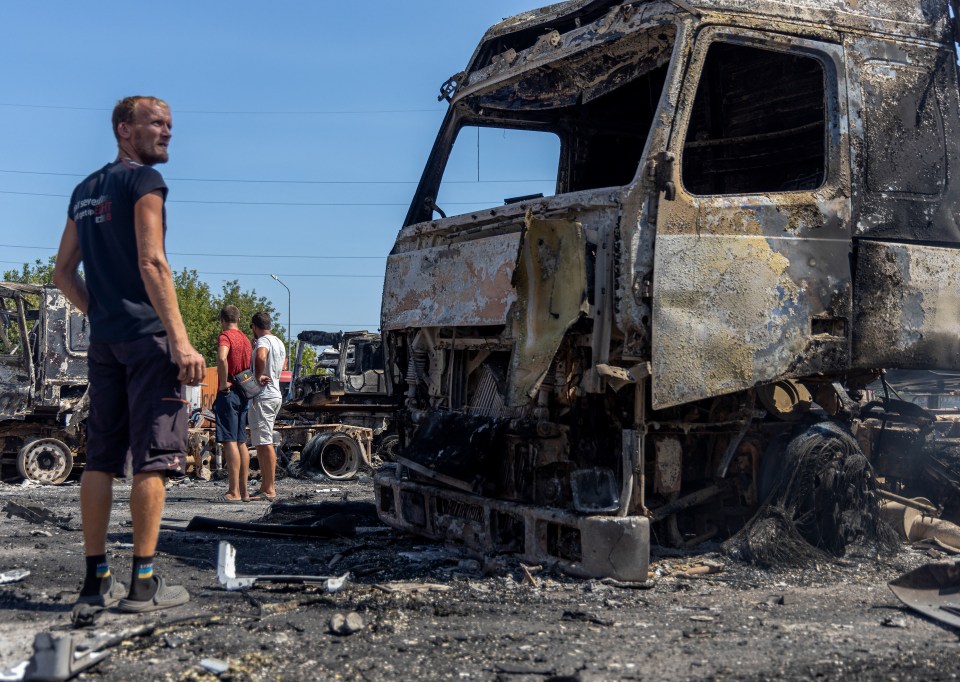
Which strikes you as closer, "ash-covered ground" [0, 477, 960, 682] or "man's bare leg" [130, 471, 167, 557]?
"ash-covered ground" [0, 477, 960, 682]

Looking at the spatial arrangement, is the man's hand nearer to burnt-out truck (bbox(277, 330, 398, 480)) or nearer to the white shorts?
the white shorts

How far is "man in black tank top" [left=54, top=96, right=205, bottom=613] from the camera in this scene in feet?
13.5

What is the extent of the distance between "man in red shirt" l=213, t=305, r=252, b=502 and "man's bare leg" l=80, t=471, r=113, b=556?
5041 mm

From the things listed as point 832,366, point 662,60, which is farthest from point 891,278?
point 662,60

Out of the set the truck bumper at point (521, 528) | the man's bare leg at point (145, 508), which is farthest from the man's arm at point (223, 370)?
the man's bare leg at point (145, 508)

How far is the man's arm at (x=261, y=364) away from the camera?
9.56 meters

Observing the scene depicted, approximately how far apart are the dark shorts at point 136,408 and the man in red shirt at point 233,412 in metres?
4.98

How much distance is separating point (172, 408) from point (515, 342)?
1.71 meters

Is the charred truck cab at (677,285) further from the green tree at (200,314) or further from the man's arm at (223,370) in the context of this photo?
the green tree at (200,314)

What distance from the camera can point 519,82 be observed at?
6148mm

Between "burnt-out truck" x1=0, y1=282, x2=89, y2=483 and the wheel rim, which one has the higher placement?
"burnt-out truck" x1=0, y1=282, x2=89, y2=483

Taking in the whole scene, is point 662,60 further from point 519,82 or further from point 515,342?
point 515,342

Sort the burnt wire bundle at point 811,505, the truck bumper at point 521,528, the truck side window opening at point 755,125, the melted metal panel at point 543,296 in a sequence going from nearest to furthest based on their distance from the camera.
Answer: the truck bumper at point 521,528 < the melted metal panel at point 543,296 < the burnt wire bundle at point 811,505 < the truck side window opening at point 755,125

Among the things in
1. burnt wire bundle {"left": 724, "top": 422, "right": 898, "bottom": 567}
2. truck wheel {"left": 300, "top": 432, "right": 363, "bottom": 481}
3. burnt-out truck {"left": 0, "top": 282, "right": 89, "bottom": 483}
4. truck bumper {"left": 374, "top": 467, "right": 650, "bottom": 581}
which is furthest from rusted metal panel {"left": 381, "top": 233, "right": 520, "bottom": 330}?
burnt-out truck {"left": 0, "top": 282, "right": 89, "bottom": 483}
